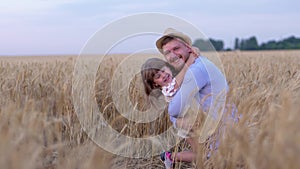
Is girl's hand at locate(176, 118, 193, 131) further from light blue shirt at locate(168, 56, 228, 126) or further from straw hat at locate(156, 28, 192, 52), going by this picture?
straw hat at locate(156, 28, 192, 52)

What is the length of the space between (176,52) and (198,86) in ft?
0.91

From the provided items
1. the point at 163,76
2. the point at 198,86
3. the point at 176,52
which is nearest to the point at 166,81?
the point at 163,76

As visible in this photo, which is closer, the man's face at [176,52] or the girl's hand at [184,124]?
the girl's hand at [184,124]

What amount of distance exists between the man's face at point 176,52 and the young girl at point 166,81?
0.04 m

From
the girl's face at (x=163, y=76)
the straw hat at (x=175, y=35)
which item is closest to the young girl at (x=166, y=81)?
the girl's face at (x=163, y=76)

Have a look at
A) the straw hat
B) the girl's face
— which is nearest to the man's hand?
the girl's face

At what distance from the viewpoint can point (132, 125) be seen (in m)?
2.40

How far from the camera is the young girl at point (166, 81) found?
2.21m

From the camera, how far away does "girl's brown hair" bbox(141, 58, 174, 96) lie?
241 centimetres

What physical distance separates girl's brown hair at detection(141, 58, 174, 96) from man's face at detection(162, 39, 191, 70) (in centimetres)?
11

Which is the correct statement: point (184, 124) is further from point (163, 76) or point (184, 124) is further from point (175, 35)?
point (175, 35)

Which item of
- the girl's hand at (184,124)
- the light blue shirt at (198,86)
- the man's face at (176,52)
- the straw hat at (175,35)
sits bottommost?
the girl's hand at (184,124)

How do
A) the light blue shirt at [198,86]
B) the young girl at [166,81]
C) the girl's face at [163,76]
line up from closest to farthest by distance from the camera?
1. the light blue shirt at [198,86]
2. the young girl at [166,81]
3. the girl's face at [163,76]

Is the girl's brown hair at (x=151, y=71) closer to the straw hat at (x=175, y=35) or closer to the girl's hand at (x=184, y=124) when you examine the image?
the straw hat at (x=175, y=35)
